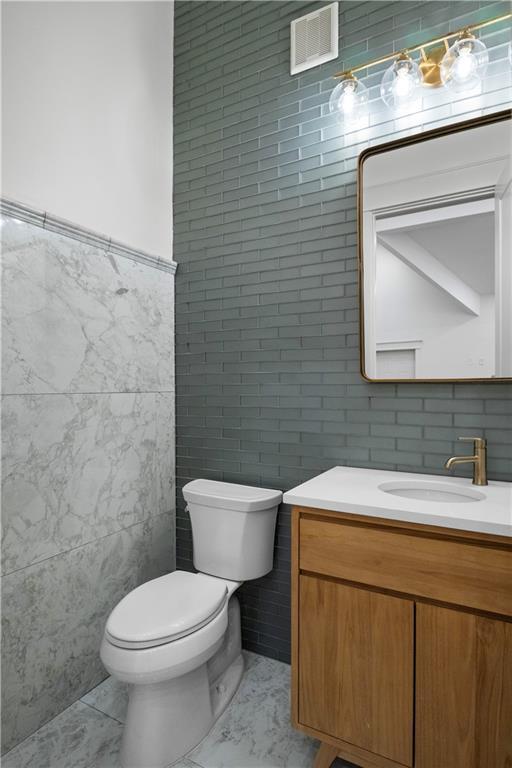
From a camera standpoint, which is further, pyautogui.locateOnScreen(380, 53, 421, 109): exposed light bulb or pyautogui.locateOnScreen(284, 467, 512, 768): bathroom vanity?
pyautogui.locateOnScreen(380, 53, 421, 109): exposed light bulb

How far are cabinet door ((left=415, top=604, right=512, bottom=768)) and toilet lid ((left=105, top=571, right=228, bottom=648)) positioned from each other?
2.22ft

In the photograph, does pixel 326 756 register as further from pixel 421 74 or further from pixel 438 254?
pixel 421 74

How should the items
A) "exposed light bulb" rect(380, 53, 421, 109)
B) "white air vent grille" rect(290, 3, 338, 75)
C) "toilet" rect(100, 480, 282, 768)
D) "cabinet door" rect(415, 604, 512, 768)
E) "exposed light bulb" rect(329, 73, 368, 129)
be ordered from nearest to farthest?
"cabinet door" rect(415, 604, 512, 768)
"toilet" rect(100, 480, 282, 768)
"exposed light bulb" rect(380, 53, 421, 109)
"exposed light bulb" rect(329, 73, 368, 129)
"white air vent grille" rect(290, 3, 338, 75)

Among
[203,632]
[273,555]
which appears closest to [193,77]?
[273,555]

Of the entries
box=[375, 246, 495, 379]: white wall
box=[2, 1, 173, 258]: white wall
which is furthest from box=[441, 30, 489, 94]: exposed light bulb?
box=[2, 1, 173, 258]: white wall

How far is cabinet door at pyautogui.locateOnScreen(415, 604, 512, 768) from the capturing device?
1038mm

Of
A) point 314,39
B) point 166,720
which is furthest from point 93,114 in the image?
point 166,720

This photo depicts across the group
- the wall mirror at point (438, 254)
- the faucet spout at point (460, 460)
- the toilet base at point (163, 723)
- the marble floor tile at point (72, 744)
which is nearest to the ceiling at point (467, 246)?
the wall mirror at point (438, 254)

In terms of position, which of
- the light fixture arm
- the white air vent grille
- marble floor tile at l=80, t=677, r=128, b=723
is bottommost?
marble floor tile at l=80, t=677, r=128, b=723

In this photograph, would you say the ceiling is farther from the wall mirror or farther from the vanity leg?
the vanity leg

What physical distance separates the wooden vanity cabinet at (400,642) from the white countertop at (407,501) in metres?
0.04

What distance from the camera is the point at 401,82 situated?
4.99 feet

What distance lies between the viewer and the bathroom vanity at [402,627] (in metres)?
1.05

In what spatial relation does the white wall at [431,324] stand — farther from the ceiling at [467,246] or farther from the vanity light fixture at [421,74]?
the vanity light fixture at [421,74]
